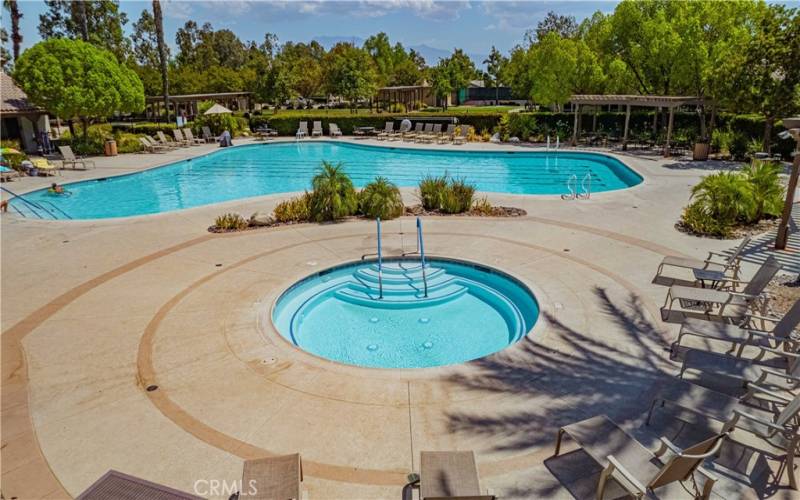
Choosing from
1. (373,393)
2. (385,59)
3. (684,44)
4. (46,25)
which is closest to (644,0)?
(684,44)

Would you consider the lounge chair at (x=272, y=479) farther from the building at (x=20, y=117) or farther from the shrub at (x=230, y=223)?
the building at (x=20, y=117)

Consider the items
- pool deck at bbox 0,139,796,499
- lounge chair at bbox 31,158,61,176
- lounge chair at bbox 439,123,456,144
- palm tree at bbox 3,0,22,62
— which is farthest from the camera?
palm tree at bbox 3,0,22,62

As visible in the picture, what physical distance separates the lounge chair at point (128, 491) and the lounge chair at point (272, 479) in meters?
0.47

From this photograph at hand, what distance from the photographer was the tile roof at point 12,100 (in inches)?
1024

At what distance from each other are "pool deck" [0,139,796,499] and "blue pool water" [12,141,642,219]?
323 inches

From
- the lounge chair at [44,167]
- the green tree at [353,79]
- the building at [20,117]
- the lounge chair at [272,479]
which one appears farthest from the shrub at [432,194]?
the green tree at [353,79]

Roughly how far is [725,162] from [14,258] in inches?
1028

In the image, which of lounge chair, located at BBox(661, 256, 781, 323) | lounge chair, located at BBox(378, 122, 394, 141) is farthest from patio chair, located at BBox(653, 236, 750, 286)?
lounge chair, located at BBox(378, 122, 394, 141)

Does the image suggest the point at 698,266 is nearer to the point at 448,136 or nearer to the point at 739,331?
the point at 739,331

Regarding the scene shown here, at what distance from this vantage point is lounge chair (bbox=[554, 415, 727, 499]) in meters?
3.89

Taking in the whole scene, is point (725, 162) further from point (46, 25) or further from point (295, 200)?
point (46, 25)

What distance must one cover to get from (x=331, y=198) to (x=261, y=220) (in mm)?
1976

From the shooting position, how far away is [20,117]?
88.8 feet

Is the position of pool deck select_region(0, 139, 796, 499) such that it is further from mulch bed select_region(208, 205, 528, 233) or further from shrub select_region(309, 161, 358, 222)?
shrub select_region(309, 161, 358, 222)
